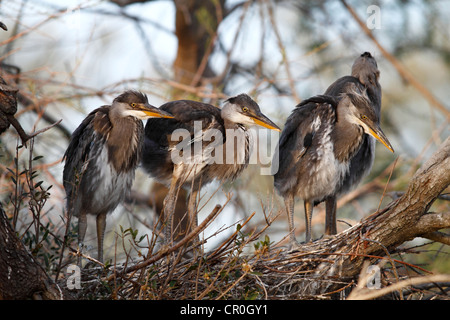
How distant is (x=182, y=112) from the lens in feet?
13.5

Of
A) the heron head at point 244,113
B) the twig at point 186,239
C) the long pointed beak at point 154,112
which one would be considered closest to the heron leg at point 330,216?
the heron head at point 244,113

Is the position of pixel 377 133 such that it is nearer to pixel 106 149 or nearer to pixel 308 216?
pixel 308 216

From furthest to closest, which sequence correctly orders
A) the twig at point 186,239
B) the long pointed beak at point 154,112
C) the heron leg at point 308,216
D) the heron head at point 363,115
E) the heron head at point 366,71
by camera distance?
the heron head at point 366,71
the heron leg at point 308,216
the heron head at point 363,115
the long pointed beak at point 154,112
the twig at point 186,239

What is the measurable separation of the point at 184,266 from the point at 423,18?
15.1 feet

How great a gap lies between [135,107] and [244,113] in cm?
72

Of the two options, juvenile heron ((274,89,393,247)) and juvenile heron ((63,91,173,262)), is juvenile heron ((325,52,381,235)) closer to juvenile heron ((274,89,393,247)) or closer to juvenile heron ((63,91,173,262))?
juvenile heron ((274,89,393,247))

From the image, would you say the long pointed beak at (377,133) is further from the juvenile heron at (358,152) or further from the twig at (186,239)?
the twig at (186,239)

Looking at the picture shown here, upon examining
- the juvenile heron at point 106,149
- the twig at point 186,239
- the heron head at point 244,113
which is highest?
the heron head at point 244,113

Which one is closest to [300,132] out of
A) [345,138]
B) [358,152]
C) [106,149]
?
[345,138]

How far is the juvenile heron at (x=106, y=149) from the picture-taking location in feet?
13.0

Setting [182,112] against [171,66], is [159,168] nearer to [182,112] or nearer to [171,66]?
[182,112]

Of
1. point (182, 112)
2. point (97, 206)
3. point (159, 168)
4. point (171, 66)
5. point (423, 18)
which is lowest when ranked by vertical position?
point (97, 206)

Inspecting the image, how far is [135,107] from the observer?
13.1 ft

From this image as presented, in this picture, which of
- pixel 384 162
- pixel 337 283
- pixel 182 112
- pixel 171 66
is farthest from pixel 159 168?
pixel 384 162
